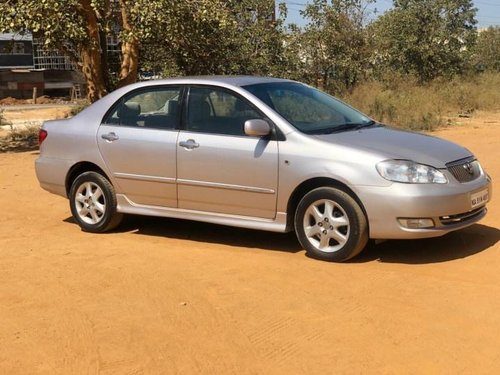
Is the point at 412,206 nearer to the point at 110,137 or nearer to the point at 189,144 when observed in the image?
the point at 189,144

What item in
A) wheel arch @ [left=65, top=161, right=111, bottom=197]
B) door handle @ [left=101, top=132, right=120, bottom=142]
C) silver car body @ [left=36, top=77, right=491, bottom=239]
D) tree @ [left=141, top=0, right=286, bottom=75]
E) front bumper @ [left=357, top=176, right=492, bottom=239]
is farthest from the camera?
tree @ [left=141, top=0, right=286, bottom=75]

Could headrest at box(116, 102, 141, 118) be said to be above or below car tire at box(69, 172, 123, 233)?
above

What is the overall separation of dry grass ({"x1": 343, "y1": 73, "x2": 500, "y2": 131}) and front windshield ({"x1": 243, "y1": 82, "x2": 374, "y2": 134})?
36.8 feet

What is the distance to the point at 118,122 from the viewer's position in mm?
7387

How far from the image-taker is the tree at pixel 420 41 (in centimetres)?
2741

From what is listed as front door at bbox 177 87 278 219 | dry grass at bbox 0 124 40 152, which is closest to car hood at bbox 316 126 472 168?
front door at bbox 177 87 278 219

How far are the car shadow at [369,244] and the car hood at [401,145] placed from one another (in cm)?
85

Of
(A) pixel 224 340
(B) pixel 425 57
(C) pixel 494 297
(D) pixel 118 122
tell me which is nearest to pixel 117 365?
(A) pixel 224 340

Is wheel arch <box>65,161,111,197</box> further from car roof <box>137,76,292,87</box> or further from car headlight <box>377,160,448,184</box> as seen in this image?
car headlight <box>377,160,448,184</box>

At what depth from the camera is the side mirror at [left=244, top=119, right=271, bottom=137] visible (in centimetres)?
625

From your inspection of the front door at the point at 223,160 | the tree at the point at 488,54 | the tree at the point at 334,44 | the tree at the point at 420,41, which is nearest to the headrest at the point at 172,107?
the front door at the point at 223,160

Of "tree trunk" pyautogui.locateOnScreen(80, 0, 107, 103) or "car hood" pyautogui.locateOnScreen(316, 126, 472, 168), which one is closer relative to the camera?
"car hood" pyautogui.locateOnScreen(316, 126, 472, 168)

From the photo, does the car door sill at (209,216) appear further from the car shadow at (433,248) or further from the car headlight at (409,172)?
Answer: the car headlight at (409,172)

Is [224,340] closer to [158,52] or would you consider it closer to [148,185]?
[148,185]
